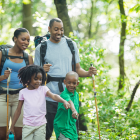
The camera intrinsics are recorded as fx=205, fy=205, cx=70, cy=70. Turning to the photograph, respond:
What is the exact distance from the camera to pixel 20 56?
3.65 m

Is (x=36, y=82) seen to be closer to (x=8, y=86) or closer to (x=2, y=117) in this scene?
(x=8, y=86)

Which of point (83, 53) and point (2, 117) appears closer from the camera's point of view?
point (2, 117)

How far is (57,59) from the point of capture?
3.48 m

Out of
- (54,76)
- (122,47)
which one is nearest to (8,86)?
(54,76)

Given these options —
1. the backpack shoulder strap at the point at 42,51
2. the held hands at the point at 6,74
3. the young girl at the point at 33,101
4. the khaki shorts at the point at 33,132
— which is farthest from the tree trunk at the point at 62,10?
the khaki shorts at the point at 33,132

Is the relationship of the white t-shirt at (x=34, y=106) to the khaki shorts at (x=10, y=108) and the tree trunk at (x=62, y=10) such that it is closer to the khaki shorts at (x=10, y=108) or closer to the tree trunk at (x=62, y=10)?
the khaki shorts at (x=10, y=108)

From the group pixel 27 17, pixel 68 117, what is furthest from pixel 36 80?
pixel 27 17

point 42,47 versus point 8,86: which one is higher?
point 42,47

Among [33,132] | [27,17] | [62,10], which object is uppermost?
[27,17]

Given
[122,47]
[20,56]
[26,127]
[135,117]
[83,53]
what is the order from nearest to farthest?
[26,127] → [20,56] → [135,117] → [83,53] → [122,47]

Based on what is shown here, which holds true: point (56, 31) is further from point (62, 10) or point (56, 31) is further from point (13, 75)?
point (62, 10)

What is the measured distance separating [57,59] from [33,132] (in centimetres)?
124

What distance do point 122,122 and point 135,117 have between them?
50 cm

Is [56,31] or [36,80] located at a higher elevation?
[56,31]
